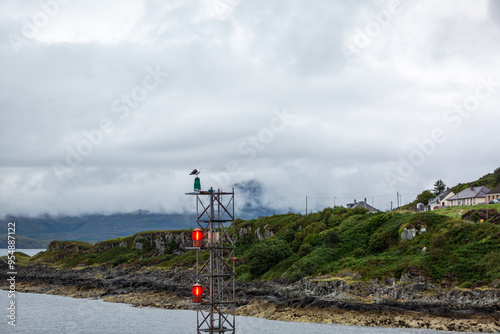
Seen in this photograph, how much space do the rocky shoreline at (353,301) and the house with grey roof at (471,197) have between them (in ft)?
178

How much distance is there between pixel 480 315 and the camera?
61812 mm

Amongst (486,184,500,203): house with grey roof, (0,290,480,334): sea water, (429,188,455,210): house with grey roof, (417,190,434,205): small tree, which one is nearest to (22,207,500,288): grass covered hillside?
(0,290,480,334): sea water

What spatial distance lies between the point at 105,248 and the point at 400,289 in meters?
115

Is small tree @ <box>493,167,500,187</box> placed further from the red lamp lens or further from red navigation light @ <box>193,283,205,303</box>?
red navigation light @ <box>193,283,205,303</box>

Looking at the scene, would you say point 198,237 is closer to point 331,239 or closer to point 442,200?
point 331,239

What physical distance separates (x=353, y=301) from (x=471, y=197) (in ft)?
202

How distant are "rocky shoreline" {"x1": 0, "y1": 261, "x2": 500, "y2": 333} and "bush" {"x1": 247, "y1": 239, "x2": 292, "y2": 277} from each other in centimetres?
627

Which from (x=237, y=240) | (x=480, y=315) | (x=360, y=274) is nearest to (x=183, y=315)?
(x=360, y=274)

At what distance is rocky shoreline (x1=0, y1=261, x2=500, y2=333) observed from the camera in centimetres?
6297

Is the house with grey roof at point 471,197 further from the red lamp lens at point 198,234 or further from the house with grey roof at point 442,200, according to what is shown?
the red lamp lens at point 198,234

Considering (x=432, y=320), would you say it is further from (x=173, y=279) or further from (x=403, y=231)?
(x=173, y=279)

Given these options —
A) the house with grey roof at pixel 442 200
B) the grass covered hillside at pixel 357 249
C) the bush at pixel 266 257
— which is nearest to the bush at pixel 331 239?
the grass covered hillside at pixel 357 249

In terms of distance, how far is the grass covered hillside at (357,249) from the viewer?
2950 inches

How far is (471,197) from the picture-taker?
11906 cm
